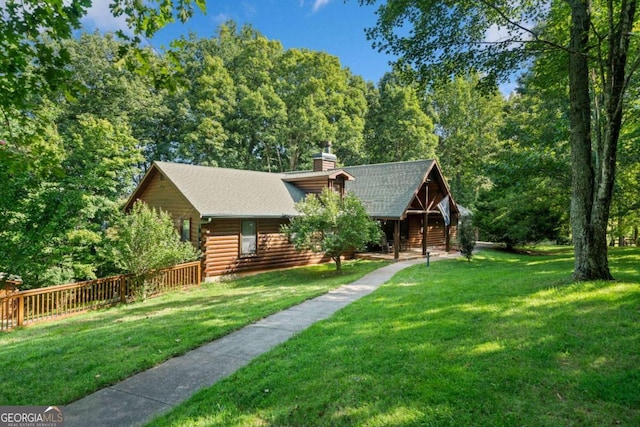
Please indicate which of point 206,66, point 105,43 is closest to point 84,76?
point 105,43

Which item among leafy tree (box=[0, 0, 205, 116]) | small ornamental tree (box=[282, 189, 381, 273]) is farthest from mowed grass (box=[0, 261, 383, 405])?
leafy tree (box=[0, 0, 205, 116])

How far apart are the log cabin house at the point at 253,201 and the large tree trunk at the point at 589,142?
9992mm

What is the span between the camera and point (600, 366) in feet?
13.1

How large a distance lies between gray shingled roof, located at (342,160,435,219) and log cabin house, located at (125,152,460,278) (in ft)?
0.16

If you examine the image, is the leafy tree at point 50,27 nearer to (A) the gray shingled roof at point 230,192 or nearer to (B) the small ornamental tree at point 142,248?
(B) the small ornamental tree at point 142,248

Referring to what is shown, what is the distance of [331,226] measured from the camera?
46.3ft

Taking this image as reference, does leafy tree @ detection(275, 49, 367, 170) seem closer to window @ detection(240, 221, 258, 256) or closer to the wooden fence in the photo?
window @ detection(240, 221, 258, 256)

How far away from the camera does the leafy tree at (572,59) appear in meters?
7.37

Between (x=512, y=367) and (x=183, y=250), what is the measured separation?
1140cm

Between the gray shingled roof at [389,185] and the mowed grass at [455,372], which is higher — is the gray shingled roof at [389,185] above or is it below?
above

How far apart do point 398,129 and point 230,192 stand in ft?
78.5

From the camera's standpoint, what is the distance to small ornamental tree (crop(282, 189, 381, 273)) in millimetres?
13844

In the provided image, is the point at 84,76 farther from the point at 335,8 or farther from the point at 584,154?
the point at 584,154

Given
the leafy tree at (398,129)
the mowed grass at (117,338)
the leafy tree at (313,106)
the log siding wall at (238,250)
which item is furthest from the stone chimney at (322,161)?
the leafy tree at (398,129)
